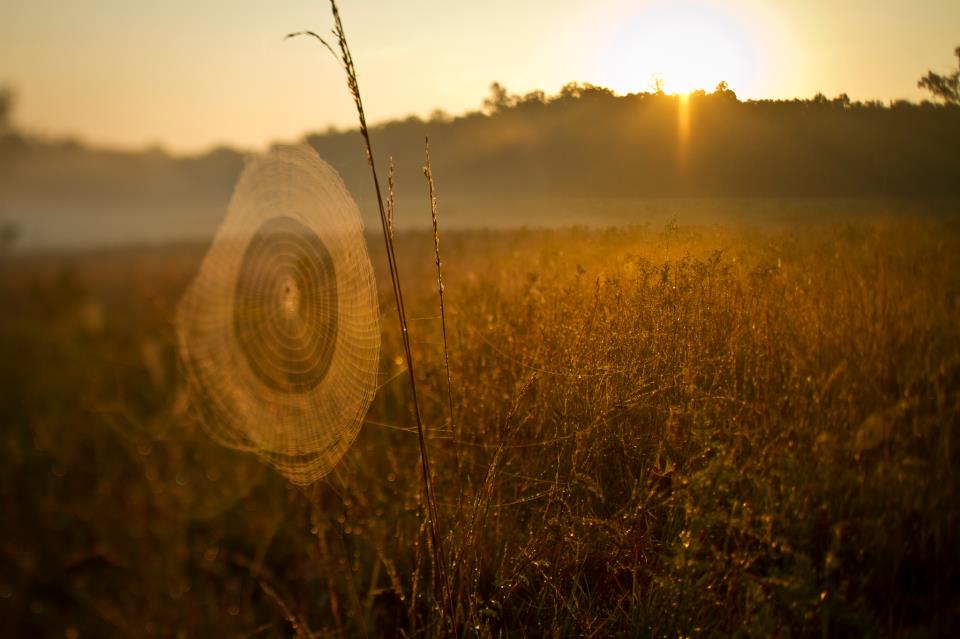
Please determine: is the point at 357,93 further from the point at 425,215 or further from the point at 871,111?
the point at 871,111

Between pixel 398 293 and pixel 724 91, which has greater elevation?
pixel 724 91

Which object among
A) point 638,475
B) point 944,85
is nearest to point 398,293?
point 638,475

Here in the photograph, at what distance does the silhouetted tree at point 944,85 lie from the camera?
1659 millimetres

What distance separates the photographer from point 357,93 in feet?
4.22

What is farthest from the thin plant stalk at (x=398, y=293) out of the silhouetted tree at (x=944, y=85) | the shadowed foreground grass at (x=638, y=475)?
the silhouetted tree at (x=944, y=85)

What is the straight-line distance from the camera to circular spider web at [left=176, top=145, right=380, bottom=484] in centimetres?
208

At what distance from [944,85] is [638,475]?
132 cm

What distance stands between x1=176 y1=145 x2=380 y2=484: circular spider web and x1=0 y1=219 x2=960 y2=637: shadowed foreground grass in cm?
27

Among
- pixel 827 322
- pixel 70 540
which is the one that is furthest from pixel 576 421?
pixel 70 540

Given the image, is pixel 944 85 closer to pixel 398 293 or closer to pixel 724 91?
pixel 724 91

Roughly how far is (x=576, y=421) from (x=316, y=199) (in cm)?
118

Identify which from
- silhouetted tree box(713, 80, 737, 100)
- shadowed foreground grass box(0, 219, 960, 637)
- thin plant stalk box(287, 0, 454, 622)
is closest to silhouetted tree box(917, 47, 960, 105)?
shadowed foreground grass box(0, 219, 960, 637)

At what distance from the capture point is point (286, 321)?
2.89 m

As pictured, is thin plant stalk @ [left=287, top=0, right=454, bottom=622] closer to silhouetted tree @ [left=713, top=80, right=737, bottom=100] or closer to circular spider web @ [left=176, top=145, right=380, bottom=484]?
circular spider web @ [left=176, top=145, right=380, bottom=484]
